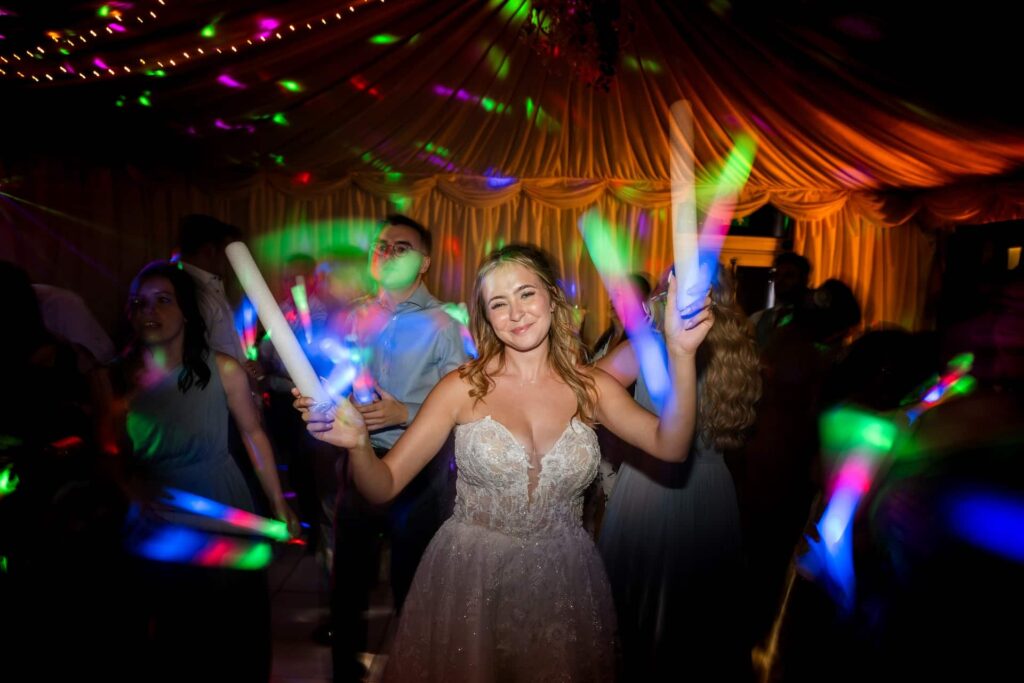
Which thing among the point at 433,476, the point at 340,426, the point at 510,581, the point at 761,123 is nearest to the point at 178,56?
the point at 433,476

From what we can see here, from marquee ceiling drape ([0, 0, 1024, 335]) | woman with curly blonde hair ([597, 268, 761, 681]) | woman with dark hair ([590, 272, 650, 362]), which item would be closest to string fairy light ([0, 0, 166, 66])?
marquee ceiling drape ([0, 0, 1024, 335])

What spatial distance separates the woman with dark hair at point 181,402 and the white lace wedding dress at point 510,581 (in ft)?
2.84

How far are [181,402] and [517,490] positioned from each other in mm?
1377

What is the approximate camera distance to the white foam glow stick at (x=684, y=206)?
103 cm

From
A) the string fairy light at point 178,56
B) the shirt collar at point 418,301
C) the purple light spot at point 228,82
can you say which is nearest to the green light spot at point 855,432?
the shirt collar at point 418,301

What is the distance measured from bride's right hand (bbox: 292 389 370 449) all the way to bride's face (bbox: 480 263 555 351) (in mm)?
577

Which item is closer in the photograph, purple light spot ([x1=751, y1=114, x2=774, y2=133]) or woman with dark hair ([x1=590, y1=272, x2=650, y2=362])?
woman with dark hair ([x1=590, y1=272, x2=650, y2=362])

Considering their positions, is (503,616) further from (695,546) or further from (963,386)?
(963,386)

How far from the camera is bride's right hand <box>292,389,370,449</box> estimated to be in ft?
4.03

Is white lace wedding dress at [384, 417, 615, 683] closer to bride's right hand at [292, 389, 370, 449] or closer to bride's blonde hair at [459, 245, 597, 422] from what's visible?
bride's blonde hair at [459, 245, 597, 422]

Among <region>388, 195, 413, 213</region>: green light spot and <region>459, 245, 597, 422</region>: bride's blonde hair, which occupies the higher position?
<region>388, 195, 413, 213</region>: green light spot

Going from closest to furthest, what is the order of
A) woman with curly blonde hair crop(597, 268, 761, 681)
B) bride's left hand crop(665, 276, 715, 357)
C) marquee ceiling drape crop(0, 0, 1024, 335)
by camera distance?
bride's left hand crop(665, 276, 715, 357) → woman with curly blonde hair crop(597, 268, 761, 681) → marquee ceiling drape crop(0, 0, 1024, 335)

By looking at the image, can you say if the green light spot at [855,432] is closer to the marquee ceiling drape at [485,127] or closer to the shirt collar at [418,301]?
the shirt collar at [418,301]

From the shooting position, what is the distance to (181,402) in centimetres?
227
